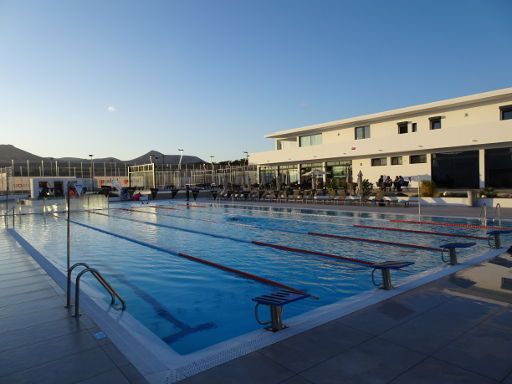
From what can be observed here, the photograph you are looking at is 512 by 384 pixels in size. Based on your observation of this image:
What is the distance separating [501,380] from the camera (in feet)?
8.90

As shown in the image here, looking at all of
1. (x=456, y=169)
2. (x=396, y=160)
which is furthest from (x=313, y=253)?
(x=396, y=160)

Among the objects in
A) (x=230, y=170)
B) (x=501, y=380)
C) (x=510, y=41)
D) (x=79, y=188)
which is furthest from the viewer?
(x=230, y=170)

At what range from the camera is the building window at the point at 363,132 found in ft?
88.4

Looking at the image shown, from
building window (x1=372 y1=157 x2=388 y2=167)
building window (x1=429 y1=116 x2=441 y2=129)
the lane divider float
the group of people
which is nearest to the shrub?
the group of people

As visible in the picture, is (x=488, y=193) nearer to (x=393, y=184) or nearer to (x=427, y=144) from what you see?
(x=427, y=144)

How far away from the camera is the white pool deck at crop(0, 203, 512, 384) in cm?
285

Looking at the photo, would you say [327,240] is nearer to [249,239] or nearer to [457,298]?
[249,239]

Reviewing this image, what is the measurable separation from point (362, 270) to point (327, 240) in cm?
A: 332

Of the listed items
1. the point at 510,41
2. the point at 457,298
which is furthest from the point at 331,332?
the point at 510,41

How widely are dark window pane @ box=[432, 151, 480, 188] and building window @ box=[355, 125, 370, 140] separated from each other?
5549mm

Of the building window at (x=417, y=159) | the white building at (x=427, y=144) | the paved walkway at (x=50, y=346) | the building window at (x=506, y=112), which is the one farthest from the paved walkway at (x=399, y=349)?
the building window at (x=417, y=159)

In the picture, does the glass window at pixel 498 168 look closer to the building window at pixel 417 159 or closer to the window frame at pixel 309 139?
the building window at pixel 417 159

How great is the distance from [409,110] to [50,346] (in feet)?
79.9

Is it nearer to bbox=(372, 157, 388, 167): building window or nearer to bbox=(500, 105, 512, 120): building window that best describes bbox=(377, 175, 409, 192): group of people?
bbox=(372, 157, 388, 167): building window
